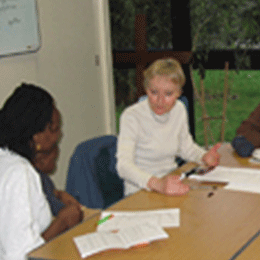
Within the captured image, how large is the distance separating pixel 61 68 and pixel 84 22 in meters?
0.54

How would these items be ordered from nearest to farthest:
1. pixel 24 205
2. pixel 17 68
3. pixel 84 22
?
pixel 24 205 < pixel 17 68 < pixel 84 22

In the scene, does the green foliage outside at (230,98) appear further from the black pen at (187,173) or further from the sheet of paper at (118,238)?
the sheet of paper at (118,238)

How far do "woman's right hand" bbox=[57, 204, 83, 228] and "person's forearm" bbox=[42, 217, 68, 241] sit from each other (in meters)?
0.01

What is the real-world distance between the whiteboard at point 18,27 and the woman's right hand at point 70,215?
61.8 inches

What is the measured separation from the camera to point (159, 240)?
180 cm

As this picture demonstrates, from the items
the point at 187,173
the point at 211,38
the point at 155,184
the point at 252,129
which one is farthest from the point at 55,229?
the point at 211,38

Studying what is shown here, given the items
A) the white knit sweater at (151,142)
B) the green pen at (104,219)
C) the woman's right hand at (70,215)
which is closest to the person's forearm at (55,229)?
the woman's right hand at (70,215)

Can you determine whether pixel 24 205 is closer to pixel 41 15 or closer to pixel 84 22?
pixel 41 15

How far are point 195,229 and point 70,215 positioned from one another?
49 cm

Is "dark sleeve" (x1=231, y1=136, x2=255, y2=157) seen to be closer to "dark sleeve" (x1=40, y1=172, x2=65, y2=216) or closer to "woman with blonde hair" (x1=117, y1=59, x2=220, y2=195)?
"woman with blonde hair" (x1=117, y1=59, x2=220, y2=195)

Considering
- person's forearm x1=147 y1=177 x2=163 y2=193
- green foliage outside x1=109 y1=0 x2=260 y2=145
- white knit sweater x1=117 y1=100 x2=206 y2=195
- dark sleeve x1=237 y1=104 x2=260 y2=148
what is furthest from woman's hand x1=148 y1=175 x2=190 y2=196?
green foliage outside x1=109 y1=0 x2=260 y2=145

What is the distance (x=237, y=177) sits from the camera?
8.02 feet

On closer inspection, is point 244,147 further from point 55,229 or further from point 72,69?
point 72,69

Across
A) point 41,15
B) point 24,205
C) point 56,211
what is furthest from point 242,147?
point 41,15
